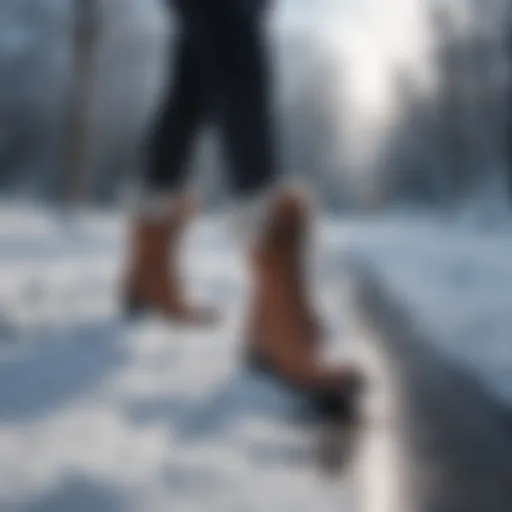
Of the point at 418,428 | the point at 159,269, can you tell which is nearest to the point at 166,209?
the point at 159,269

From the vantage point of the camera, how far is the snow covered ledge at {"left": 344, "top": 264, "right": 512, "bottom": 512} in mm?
426

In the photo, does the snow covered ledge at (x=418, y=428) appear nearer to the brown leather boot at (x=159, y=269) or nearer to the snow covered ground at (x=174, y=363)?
the snow covered ground at (x=174, y=363)

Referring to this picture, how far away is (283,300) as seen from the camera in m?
0.56

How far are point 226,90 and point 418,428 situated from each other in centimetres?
25

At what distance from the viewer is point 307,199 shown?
1.86ft

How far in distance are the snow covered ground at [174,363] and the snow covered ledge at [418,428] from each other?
2 cm

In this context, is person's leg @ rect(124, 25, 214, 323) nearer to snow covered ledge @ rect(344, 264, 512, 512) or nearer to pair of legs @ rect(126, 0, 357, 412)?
pair of legs @ rect(126, 0, 357, 412)

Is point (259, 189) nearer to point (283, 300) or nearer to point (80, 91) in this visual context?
point (283, 300)

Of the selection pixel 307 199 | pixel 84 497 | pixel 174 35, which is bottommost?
pixel 84 497

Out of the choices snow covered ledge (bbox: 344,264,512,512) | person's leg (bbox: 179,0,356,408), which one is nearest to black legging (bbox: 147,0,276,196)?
person's leg (bbox: 179,0,356,408)

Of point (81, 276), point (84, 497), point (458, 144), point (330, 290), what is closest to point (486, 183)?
point (458, 144)

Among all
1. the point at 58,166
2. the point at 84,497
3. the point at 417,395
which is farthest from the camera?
the point at 58,166

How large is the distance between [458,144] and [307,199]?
170 millimetres

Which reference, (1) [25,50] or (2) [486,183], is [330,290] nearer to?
(2) [486,183]
